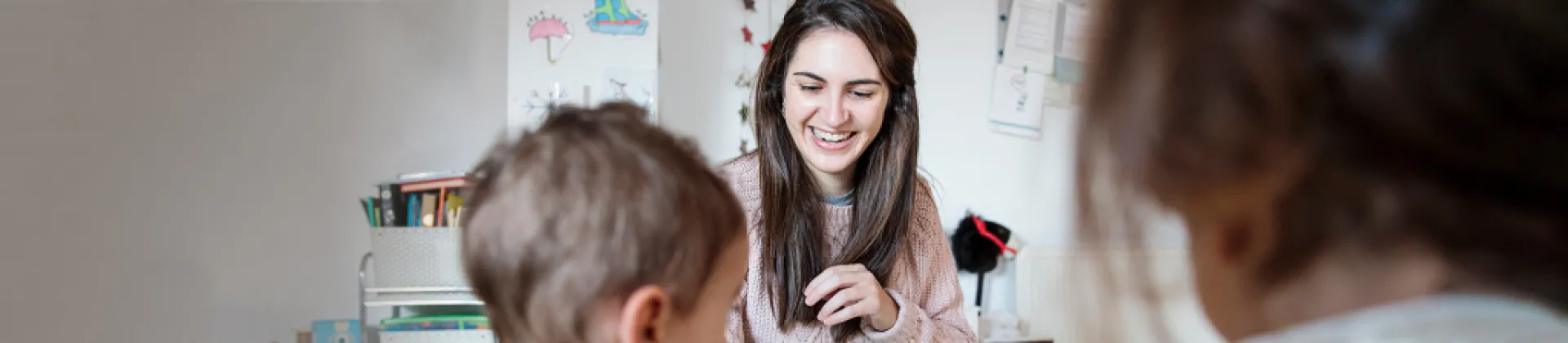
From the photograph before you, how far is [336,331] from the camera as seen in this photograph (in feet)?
8.81

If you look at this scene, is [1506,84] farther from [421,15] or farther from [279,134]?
[421,15]

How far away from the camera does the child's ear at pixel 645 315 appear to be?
79 centimetres

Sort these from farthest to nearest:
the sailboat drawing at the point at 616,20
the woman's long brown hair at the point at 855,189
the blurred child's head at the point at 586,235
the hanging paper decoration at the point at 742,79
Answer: the hanging paper decoration at the point at 742,79 → the sailboat drawing at the point at 616,20 → the woman's long brown hair at the point at 855,189 → the blurred child's head at the point at 586,235

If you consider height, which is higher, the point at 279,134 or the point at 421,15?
the point at 421,15

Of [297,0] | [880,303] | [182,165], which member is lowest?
[880,303]

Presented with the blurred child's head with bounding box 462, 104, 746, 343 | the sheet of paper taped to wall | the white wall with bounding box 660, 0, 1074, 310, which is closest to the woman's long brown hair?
the blurred child's head with bounding box 462, 104, 746, 343

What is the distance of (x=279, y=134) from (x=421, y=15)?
0.53 meters

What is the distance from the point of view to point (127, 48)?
2.07m

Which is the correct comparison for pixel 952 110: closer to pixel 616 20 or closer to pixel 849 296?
pixel 616 20

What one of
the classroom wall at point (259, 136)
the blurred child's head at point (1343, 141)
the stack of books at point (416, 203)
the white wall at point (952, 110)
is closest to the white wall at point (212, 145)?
the classroom wall at point (259, 136)

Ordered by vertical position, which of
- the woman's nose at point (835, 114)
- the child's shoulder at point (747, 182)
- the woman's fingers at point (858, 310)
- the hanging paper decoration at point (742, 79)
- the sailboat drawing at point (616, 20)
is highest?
the sailboat drawing at point (616, 20)

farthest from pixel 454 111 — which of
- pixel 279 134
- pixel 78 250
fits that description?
pixel 78 250

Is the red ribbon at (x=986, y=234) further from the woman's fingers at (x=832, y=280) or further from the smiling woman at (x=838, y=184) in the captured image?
the woman's fingers at (x=832, y=280)

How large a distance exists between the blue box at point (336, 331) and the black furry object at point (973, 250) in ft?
5.75
